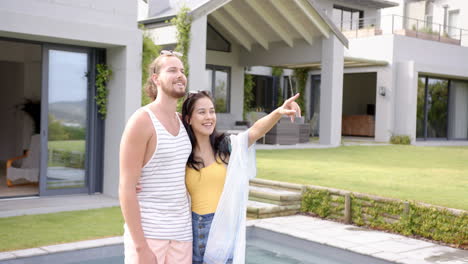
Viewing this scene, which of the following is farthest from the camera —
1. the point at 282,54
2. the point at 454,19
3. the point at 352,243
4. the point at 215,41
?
the point at 454,19

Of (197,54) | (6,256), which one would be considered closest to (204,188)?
(6,256)

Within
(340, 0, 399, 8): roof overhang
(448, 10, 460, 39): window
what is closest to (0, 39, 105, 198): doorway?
(340, 0, 399, 8): roof overhang

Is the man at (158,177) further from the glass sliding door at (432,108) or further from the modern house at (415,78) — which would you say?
the glass sliding door at (432,108)

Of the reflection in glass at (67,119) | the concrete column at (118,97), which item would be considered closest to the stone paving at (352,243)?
the concrete column at (118,97)

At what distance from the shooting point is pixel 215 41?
1827cm

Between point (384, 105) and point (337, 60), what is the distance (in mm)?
4502

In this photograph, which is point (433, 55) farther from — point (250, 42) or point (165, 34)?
point (165, 34)

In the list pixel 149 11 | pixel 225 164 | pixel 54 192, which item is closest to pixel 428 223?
pixel 225 164

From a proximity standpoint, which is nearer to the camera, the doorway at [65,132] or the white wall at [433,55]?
the doorway at [65,132]

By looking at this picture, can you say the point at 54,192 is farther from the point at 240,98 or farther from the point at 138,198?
the point at 240,98

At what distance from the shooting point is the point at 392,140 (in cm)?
1964

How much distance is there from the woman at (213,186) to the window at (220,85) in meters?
15.7

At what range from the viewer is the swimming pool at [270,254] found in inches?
190

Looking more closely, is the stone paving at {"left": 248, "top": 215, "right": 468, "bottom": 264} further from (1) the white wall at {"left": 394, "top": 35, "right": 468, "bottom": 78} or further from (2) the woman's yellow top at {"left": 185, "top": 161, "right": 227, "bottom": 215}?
(1) the white wall at {"left": 394, "top": 35, "right": 468, "bottom": 78}
